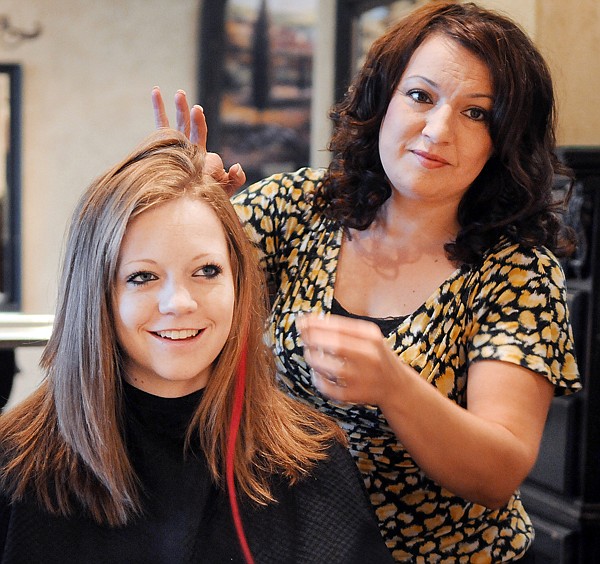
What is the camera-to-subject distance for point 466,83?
4.72ft

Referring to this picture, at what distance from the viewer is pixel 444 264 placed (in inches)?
60.8

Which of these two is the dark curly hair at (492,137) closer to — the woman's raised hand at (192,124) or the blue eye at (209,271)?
the woman's raised hand at (192,124)

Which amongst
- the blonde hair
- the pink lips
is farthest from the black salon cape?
the pink lips

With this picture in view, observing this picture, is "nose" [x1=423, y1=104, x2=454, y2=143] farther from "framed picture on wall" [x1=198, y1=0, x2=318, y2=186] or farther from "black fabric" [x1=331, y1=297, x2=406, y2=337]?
"framed picture on wall" [x1=198, y1=0, x2=318, y2=186]

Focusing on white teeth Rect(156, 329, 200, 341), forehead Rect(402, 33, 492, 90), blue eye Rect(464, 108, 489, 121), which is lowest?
white teeth Rect(156, 329, 200, 341)

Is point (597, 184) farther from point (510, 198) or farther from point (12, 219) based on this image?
point (12, 219)

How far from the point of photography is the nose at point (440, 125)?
1.40 metres

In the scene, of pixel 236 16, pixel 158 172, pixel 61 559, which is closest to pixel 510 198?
pixel 158 172

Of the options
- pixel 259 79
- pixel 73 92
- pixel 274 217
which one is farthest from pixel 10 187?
pixel 274 217

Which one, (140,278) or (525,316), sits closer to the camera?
(140,278)

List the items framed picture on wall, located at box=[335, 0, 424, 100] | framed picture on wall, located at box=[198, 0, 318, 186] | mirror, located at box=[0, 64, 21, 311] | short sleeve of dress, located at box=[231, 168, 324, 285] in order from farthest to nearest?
1. framed picture on wall, located at box=[198, 0, 318, 186]
2. mirror, located at box=[0, 64, 21, 311]
3. framed picture on wall, located at box=[335, 0, 424, 100]
4. short sleeve of dress, located at box=[231, 168, 324, 285]

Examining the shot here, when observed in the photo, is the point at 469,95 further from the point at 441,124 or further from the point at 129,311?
the point at 129,311

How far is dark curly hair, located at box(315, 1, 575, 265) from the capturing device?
1.46 meters

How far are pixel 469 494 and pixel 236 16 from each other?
3.95m
